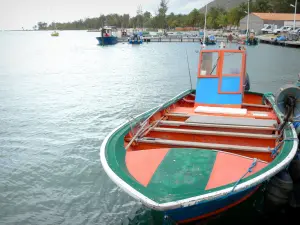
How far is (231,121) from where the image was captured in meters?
8.05

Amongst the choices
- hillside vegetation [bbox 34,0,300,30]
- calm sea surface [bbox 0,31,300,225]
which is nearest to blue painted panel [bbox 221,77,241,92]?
calm sea surface [bbox 0,31,300,225]

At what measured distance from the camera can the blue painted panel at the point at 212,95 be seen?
389 inches

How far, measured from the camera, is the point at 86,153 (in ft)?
36.7

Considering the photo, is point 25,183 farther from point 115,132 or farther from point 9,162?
point 115,132

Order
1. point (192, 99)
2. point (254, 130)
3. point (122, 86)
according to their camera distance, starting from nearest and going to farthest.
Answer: point (254, 130) → point (192, 99) → point (122, 86)

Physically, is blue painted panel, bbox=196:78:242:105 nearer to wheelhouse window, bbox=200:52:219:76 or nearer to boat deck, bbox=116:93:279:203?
wheelhouse window, bbox=200:52:219:76

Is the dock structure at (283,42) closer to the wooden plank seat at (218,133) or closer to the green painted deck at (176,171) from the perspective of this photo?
the wooden plank seat at (218,133)

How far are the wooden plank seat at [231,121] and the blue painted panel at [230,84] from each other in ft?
5.93

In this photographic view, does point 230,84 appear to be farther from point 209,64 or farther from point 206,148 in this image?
point 206,148

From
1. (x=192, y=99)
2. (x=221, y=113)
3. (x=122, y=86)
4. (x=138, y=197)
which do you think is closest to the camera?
(x=138, y=197)

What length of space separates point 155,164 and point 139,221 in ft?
6.52

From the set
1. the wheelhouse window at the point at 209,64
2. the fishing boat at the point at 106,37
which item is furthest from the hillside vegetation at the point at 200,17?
the wheelhouse window at the point at 209,64

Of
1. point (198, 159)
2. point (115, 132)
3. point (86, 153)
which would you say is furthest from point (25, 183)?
point (198, 159)

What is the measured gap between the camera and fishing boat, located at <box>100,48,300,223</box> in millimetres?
4977
